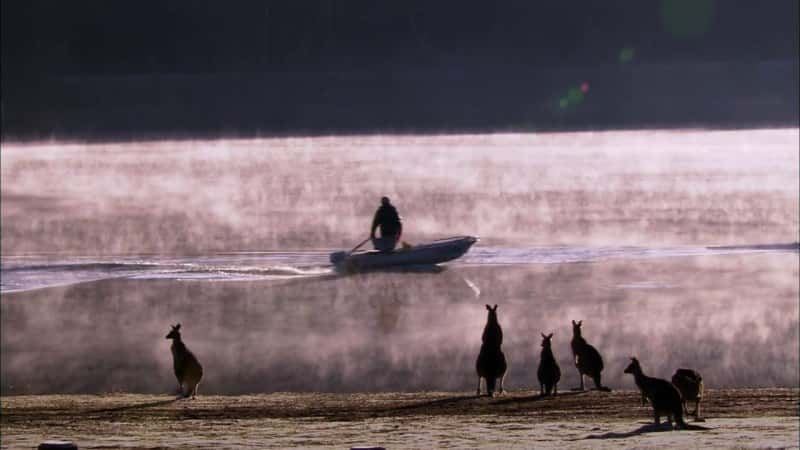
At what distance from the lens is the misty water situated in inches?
744

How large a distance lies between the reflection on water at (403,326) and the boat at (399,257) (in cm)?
55

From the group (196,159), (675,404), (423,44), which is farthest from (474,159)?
(675,404)

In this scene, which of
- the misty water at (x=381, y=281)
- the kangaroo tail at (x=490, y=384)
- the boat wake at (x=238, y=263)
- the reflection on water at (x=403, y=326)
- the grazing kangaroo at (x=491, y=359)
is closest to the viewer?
the grazing kangaroo at (x=491, y=359)

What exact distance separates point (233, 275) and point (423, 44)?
260 feet

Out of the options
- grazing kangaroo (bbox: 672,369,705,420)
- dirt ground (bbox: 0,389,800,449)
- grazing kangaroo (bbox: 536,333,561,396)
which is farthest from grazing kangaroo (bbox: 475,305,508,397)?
grazing kangaroo (bbox: 672,369,705,420)

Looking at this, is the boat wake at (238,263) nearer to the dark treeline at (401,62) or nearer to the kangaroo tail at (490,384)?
the kangaroo tail at (490,384)

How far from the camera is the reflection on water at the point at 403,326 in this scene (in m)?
18.2

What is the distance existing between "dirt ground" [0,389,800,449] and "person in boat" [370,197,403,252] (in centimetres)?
1260

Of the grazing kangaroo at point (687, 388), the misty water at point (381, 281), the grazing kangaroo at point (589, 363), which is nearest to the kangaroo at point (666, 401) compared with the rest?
the grazing kangaroo at point (687, 388)

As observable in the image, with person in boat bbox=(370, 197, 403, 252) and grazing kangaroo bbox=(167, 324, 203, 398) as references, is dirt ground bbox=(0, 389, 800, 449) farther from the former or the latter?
person in boat bbox=(370, 197, 403, 252)

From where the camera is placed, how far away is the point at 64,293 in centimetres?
2548

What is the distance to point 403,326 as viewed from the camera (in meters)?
22.0

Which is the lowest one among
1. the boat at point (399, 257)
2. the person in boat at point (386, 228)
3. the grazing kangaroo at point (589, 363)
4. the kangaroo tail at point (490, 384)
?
the kangaroo tail at point (490, 384)

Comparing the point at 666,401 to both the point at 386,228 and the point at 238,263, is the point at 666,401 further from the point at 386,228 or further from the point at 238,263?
the point at 238,263
